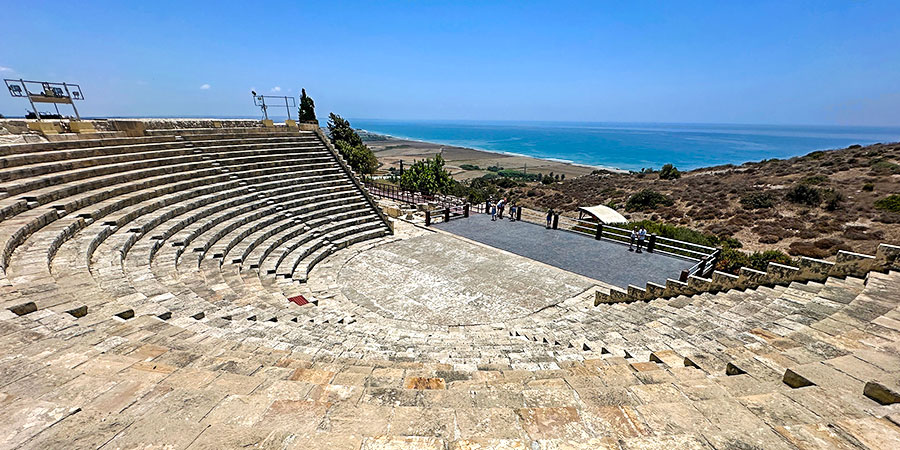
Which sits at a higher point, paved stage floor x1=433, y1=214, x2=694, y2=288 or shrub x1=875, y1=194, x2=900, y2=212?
shrub x1=875, y1=194, x2=900, y2=212

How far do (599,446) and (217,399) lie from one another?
360 centimetres

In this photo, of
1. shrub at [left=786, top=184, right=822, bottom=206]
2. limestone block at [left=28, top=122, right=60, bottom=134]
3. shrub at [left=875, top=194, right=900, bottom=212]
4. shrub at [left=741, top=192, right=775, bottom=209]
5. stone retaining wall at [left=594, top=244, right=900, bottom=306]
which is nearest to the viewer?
stone retaining wall at [left=594, top=244, right=900, bottom=306]

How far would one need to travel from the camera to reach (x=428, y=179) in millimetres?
28781

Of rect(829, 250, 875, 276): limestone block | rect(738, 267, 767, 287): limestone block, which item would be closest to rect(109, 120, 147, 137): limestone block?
rect(738, 267, 767, 287): limestone block

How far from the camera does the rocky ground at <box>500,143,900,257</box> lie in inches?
681

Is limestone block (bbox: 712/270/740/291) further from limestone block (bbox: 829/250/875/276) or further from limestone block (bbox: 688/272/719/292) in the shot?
limestone block (bbox: 829/250/875/276)

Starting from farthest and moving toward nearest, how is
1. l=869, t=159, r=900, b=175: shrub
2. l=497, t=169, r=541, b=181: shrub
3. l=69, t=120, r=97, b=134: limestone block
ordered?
l=497, t=169, r=541, b=181: shrub → l=869, t=159, r=900, b=175: shrub → l=69, t=120, r=97, b=134: limestone block

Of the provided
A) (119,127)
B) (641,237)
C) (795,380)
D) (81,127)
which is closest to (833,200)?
(641,237)

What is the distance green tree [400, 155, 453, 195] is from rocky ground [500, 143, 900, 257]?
11617 millimetres

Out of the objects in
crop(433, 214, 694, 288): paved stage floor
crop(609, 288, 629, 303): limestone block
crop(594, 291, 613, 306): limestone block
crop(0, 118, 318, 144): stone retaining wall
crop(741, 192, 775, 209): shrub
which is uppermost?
crop(0, 118, 318, 144): stone retaining wall

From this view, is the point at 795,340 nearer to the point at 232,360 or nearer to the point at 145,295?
the point at 232,360

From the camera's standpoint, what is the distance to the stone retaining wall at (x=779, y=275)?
8.03 m

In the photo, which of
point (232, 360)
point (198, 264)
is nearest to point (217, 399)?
point (232, 360)

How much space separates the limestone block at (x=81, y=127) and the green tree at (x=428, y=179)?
61.7ft
